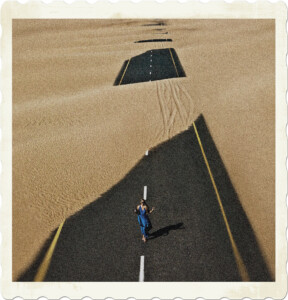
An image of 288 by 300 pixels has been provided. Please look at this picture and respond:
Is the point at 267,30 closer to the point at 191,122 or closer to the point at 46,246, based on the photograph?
the point at 191,122

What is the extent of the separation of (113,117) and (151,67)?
37.6ft

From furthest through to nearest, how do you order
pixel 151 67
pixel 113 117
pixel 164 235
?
pixel 151 67
pixel 113 117
pixel 164 235

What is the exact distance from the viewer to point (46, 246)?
39.6 ft

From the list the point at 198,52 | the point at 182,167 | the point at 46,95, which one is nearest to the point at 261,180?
the point at 182,167

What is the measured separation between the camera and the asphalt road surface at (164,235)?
10.9m

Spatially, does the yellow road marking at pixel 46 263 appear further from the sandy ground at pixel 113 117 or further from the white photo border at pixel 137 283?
the white photo border at pixel 137 283

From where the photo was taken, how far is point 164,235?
12281mm

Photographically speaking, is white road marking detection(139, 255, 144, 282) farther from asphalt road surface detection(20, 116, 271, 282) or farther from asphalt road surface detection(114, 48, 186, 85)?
asphalt road surface detection(114, 48, 186, 85)

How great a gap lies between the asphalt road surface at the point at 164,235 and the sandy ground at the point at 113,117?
0.56 m

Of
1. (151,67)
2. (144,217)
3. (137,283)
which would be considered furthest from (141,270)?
(151,67)

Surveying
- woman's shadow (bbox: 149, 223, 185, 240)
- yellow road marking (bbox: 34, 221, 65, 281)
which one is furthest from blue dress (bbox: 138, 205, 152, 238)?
yellow road marking (bbox: 34, 221, 65, 281)

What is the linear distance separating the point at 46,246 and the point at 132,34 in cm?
3374

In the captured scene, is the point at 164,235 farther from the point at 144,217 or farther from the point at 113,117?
the point at 113,117

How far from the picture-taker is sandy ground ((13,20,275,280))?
14.1 meters
